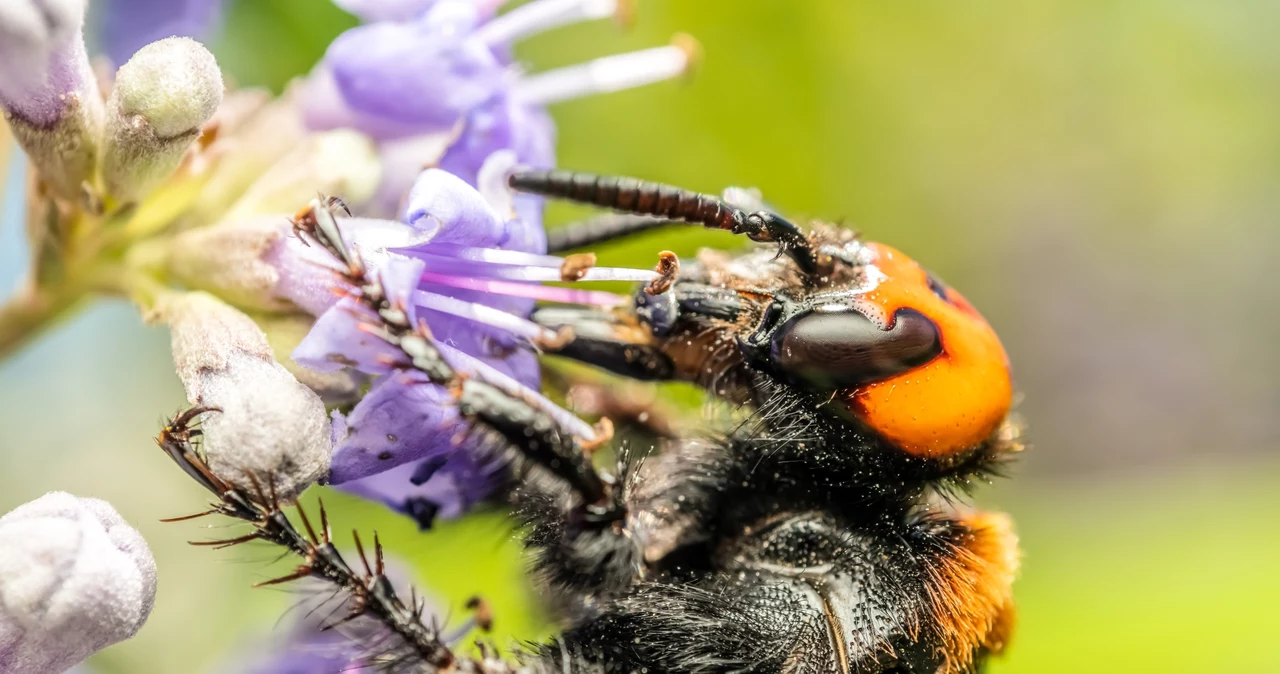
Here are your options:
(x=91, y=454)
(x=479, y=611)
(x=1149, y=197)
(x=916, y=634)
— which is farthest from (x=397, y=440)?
(x=1149, y=197)

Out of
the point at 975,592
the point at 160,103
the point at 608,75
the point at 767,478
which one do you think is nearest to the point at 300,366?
the point at 160,103

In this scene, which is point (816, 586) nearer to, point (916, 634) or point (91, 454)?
point (916, 634)

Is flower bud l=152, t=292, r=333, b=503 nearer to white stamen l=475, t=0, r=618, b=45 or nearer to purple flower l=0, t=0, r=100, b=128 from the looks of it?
purple flower l=0, t=0, r=100, b=128

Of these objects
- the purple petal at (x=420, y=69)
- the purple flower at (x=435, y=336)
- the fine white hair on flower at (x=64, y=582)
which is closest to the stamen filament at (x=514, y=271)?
the purple flower at (x=435, y=336)

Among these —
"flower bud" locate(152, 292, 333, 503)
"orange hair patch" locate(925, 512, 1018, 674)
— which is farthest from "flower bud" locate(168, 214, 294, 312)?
"orange hair patch" locate(925, 512, 1018, 674)

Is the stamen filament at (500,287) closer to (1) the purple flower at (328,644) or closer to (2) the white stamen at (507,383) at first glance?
(2) the white stamen at (507,383)

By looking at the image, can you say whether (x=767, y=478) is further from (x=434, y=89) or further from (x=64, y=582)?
(x=64, y=582)
